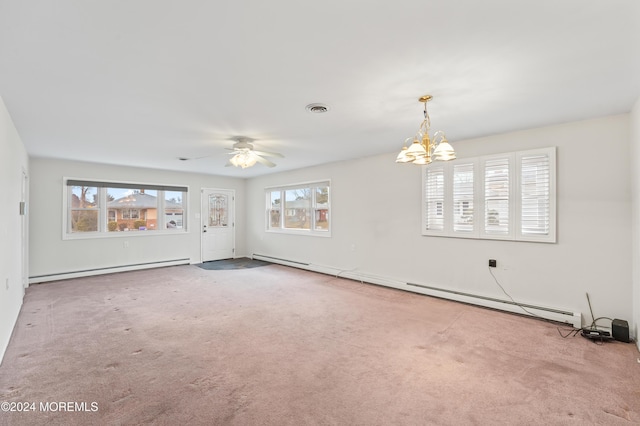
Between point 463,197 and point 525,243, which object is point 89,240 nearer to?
point 463,197

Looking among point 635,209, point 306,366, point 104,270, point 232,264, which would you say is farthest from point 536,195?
point 104,270

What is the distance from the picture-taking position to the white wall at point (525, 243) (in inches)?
130

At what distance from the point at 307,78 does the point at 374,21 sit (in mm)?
824

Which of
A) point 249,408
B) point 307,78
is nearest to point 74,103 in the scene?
point 307,78

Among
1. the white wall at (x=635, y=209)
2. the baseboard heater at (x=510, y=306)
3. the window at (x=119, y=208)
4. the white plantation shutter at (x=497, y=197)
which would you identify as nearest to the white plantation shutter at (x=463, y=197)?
the white plantation shutter at (x=497, y=197)

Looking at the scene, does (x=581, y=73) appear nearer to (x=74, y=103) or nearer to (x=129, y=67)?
(x=129, y=67)

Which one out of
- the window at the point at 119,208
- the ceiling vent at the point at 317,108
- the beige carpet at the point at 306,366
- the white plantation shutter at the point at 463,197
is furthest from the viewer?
the window at the point at 119,208

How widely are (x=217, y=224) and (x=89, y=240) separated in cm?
281

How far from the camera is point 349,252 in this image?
19.7 ft

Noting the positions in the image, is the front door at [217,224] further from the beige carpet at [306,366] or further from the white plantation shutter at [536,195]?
the white plantation shutter at [536,195]

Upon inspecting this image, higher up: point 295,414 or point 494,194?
point 494,194

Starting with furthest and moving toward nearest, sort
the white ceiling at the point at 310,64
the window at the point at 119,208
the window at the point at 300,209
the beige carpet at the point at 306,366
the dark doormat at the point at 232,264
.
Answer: the dark doormat at the point at 232,264, the window at the point at 300,209, the window at the point at 119,208, the beige carpet at the point at 306,366, the white ceiling at the point at 310,64

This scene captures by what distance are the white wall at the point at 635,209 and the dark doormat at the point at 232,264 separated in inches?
251

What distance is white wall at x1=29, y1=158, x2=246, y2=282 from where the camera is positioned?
5.65 metres
